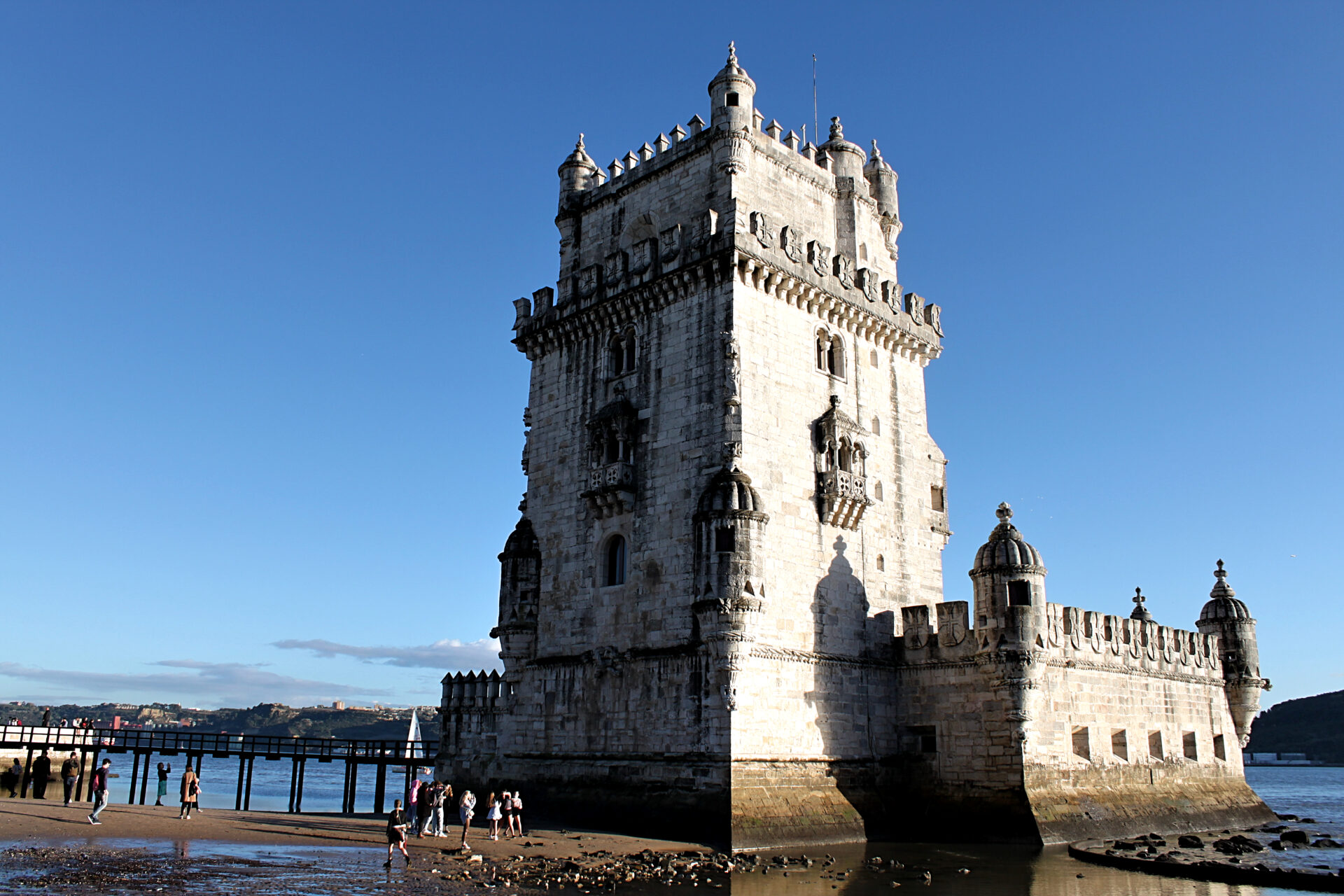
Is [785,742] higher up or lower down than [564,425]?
lower down

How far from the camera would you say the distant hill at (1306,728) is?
17712 centimetres

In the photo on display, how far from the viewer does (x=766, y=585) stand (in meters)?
30.8

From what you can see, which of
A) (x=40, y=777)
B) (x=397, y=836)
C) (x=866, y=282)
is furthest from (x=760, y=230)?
(x=40, y=777)

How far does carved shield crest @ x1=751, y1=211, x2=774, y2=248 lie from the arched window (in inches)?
411

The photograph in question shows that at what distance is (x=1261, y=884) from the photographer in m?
25.6

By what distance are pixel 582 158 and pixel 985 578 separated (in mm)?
21957

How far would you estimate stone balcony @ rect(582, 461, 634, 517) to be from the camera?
3322 centimetres

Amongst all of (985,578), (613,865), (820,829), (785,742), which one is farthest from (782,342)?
(613,865)

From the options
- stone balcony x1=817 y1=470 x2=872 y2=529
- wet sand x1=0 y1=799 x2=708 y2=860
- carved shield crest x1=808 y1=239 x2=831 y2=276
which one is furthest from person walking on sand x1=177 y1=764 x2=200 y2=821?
carved shield crest x1=808 y1=239 x2=831 y2=276

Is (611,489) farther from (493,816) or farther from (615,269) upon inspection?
(493,816)

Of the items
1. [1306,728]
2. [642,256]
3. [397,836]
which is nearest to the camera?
[397,836]

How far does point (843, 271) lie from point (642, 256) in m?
7.00

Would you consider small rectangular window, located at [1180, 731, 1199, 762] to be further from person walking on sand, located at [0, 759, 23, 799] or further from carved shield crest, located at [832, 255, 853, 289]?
person walking on sand, located at [0, 759, 23, 799]

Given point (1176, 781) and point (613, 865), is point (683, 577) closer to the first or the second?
point (613, 865)
